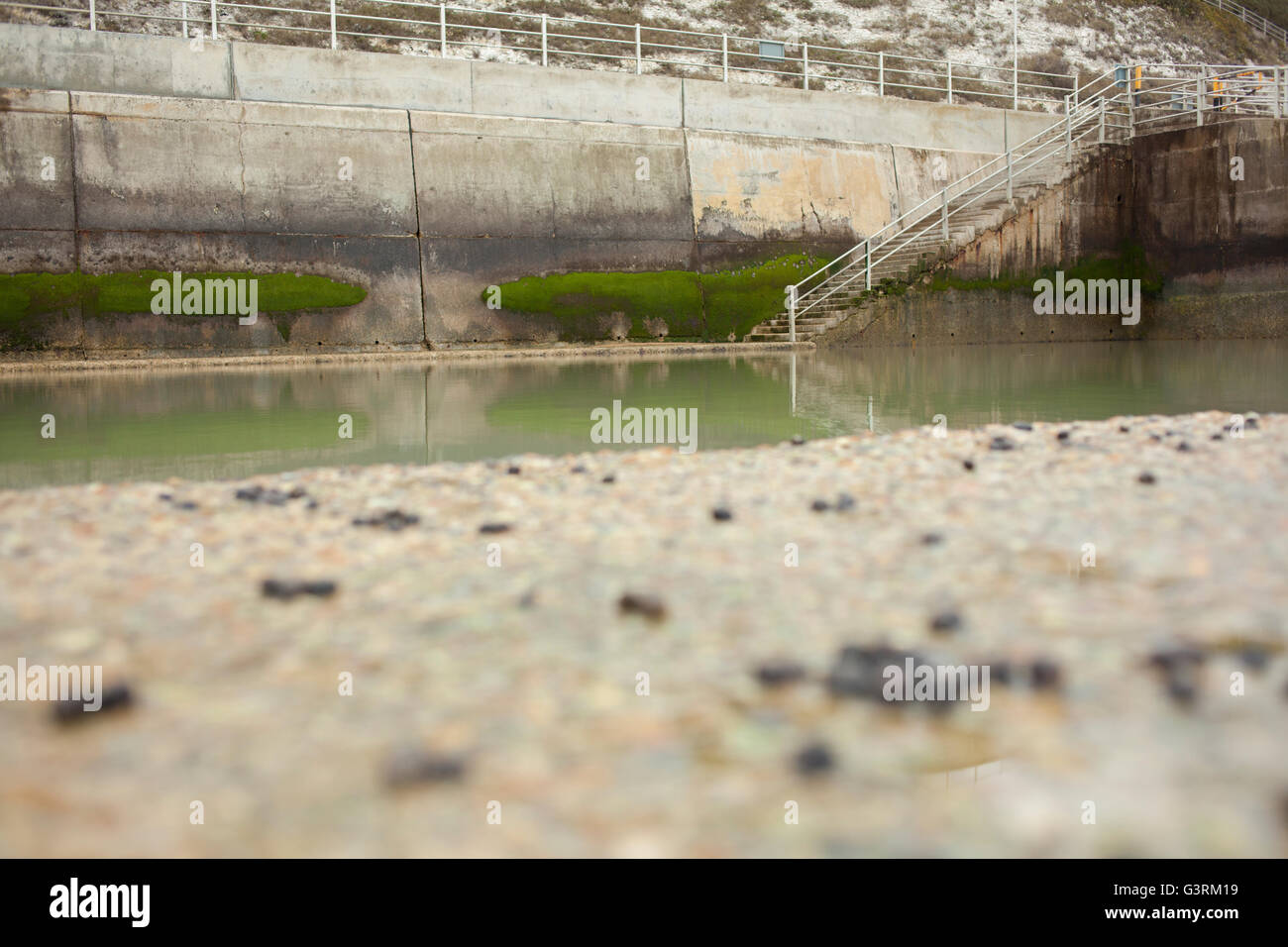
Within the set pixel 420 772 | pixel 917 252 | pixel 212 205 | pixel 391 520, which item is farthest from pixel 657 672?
pixel 917 252

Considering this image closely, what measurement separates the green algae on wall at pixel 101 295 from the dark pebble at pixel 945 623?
1771 centimetres

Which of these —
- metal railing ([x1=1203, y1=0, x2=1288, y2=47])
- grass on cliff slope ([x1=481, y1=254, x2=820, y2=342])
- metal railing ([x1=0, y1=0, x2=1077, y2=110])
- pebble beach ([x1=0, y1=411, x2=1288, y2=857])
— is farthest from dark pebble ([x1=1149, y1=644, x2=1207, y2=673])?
metal railing ([x1=1203, y1=0, x2=1288, y2=47])

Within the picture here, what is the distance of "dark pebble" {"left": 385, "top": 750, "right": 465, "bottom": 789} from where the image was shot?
244 cm

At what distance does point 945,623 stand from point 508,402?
844 cm

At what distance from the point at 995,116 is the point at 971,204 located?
3.86 meters

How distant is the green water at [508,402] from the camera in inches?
316

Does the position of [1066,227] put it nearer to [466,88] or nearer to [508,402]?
[466,88]

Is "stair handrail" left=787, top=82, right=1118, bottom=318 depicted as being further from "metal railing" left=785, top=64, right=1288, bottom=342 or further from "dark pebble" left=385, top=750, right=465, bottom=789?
"dark pebble" left=385, top=750, right=465, bottom=789

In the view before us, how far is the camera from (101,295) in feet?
59.5

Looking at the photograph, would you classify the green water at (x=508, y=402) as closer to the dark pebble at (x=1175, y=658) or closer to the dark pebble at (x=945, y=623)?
the dark pebble at (x=945, y=623)

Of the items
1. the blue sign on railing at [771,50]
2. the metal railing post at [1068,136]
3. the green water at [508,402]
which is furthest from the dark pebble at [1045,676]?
the metal railing post at [1068,136]

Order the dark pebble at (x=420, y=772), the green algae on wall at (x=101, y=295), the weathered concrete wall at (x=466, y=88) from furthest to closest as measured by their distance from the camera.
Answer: the weathered concrete wall at (x=466, y=88) < the green algae on wall at (x=101, y=295) < the dark pebble at (x=420, y=772)

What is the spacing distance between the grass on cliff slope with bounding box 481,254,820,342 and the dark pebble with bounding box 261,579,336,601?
17.5 meters
